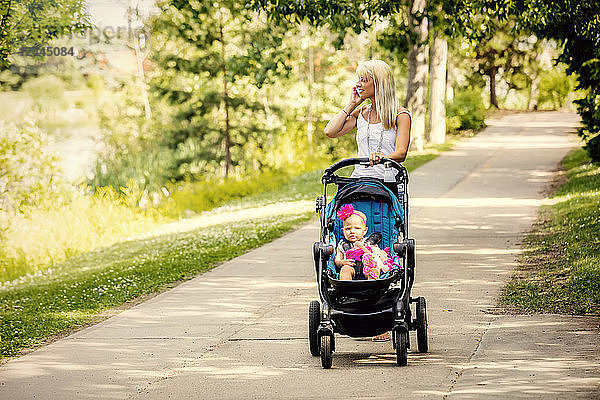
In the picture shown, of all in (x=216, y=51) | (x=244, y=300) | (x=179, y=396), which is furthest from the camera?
(x=216, y=51)

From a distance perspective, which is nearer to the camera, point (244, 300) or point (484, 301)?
point (484, 301)

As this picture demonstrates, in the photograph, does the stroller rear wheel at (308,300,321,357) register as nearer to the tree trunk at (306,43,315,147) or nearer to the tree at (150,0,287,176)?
the tree at (150,0,287,176)

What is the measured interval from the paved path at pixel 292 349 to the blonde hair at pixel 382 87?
184 cm

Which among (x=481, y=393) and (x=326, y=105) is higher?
Result: (x=326, y=105)

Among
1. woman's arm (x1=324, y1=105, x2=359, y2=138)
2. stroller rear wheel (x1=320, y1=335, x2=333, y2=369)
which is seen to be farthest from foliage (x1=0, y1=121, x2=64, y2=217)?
stroller rear wheel (x1=320, y1=335, x2=333, y2=369)

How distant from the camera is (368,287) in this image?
5.74 metres

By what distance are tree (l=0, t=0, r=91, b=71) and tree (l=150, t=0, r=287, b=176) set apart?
1379 centimetres

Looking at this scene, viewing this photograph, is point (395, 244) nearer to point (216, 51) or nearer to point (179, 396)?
point (179, 396)

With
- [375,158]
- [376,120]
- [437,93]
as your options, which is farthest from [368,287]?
[437,93]

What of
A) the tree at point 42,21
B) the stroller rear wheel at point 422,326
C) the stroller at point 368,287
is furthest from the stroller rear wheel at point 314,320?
the tree at point 42,21

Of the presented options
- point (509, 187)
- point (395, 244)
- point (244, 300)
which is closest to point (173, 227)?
point (509, 187)

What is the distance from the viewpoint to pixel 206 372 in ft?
19.9

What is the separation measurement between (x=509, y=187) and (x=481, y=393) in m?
11.8

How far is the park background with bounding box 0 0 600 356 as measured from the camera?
11.6 metres
